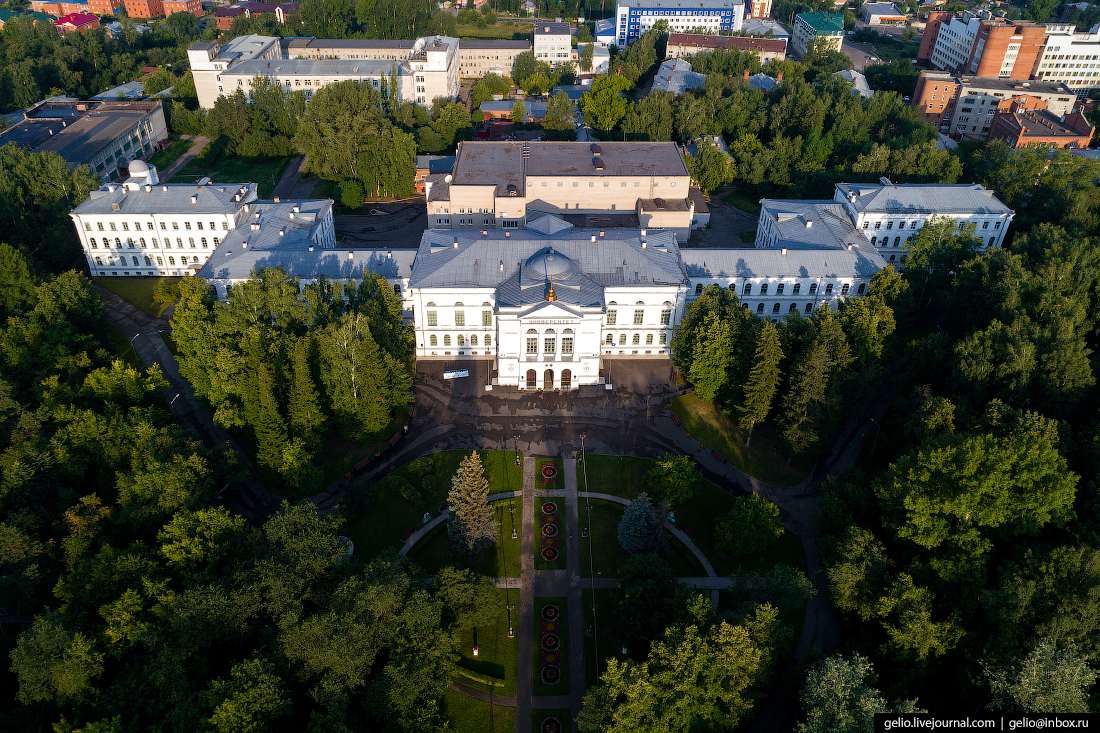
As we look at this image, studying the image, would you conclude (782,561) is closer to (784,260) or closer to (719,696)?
(719,696)

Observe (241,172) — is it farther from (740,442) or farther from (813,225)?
(740,442)

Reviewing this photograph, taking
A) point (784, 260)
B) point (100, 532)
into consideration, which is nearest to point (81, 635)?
point (100, 532)

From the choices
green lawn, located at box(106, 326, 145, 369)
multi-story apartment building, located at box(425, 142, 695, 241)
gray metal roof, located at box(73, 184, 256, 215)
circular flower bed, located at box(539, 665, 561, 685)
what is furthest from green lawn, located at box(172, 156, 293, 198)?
circular flower bed, located at box(539, 665, 561, 685)

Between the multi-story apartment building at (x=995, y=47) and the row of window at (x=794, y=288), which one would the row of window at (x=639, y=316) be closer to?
the row of window at (x=794, y=288)

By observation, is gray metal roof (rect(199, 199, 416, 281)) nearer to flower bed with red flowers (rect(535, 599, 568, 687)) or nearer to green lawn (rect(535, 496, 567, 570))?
green lawn (rect(535, 496, 567, 570))

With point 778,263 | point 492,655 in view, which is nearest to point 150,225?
point 492,655

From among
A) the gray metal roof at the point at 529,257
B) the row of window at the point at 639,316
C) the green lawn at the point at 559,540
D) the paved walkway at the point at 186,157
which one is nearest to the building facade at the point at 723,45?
the gray metal roof at the point at 529,257
